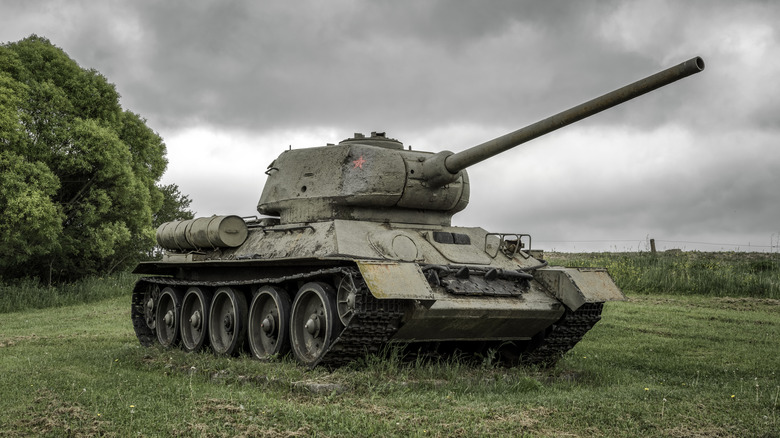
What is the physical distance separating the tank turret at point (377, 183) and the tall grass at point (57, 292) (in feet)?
49.3

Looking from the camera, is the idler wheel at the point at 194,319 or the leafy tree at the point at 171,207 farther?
the leafy tree at the point at 171,207

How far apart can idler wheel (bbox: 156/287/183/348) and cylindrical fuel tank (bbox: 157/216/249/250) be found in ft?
3.32

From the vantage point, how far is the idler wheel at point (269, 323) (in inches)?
Answer: 406

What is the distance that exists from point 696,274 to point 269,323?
13434 mm

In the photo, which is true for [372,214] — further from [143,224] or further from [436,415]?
[143,224]

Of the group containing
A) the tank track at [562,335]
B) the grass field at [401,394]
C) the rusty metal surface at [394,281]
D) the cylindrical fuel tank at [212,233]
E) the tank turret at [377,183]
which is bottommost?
the grass field at [401,394]

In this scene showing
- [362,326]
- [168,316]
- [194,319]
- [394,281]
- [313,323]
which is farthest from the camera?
[168,316]

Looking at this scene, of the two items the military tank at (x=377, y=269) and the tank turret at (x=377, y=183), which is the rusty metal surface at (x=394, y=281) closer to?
the military tank at (x=377, y=269)

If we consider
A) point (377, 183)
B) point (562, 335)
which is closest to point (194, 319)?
point (377, 183)

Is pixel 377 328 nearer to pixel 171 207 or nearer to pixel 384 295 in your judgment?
pixel 384 295

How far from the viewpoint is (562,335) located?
10.7 metres

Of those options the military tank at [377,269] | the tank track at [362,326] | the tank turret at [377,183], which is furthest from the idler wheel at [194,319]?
the tank track at [362,326]

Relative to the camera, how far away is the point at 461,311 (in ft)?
30.5

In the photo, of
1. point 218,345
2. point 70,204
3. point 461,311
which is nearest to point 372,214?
point 461,311
